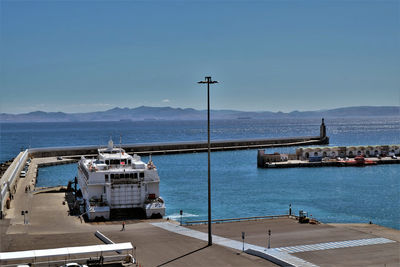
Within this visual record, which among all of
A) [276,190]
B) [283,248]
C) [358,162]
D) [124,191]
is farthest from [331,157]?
[283,248]

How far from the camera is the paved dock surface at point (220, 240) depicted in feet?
78.7

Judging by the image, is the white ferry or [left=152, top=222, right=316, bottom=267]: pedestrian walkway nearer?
[left=152, top=222, right=316, bottom=267]: pedestrian walkway

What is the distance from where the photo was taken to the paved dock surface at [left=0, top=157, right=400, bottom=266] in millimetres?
24000

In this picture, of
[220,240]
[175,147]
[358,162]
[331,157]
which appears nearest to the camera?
[220,240]

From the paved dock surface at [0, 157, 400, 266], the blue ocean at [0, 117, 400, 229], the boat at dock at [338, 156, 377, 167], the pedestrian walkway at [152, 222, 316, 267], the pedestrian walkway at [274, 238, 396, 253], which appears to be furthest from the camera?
the boat at dock at [338, 156, 377, 167]

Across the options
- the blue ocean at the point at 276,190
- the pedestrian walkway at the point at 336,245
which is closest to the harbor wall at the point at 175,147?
the blue ocean at the point at 276,190

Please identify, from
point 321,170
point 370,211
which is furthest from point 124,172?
point 321,170

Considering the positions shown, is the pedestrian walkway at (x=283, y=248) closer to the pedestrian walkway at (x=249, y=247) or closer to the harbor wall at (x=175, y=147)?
the pedestrian walkway at (x=249, y=247)

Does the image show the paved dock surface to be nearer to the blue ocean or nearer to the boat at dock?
the blue ocean

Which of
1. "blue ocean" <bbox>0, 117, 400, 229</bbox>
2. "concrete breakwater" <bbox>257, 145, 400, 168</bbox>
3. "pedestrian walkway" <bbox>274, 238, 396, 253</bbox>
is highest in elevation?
"concrete breakwater" <bbox>257, 145, 400, 168</bbox>

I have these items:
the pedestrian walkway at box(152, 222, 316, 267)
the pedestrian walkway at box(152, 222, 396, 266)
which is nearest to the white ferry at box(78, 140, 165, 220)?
the pedestrian walkway at box(152, 222, 316, 267)

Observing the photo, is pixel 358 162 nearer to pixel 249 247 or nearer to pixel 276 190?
pixel 276 190

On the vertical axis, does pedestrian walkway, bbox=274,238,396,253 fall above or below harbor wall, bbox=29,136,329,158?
below

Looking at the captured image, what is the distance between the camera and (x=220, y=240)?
28109 mm
